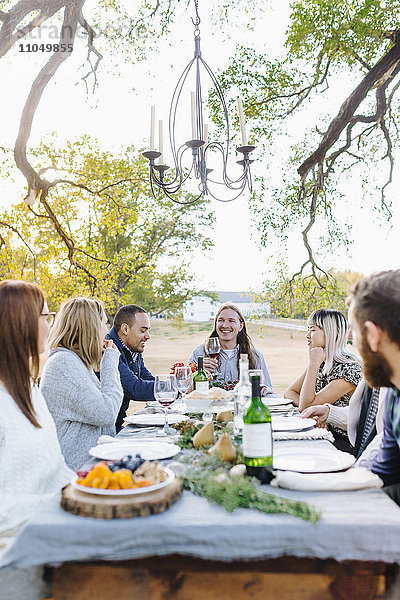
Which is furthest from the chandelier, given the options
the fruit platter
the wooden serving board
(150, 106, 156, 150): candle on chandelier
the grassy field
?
the grassy field

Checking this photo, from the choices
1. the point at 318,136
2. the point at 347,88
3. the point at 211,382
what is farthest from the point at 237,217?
the point at 211,382

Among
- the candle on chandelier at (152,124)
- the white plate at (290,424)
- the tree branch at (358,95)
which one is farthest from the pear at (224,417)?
the tree branch at (358,95)

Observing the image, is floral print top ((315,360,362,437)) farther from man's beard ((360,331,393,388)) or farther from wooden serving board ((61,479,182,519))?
wooden serving board ((61,479,182,519))

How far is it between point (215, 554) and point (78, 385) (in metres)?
1.17

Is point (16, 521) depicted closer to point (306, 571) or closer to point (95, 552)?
point (95, 552)

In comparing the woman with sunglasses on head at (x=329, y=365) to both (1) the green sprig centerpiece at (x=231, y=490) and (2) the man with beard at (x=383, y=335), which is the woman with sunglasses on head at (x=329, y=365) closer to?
(2) the man with beard at (x=383, y=335)

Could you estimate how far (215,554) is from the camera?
1062 millimetres

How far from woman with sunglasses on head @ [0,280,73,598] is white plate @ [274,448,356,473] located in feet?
2.12

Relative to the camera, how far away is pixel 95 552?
106 cm

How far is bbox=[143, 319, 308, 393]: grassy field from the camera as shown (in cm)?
1270

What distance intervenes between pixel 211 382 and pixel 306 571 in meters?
2.10

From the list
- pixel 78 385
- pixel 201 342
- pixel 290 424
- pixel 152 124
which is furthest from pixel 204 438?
pixel 201 342

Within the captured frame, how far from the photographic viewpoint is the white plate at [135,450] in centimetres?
160

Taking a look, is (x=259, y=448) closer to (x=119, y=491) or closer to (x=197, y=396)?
(x=119, y=491)
